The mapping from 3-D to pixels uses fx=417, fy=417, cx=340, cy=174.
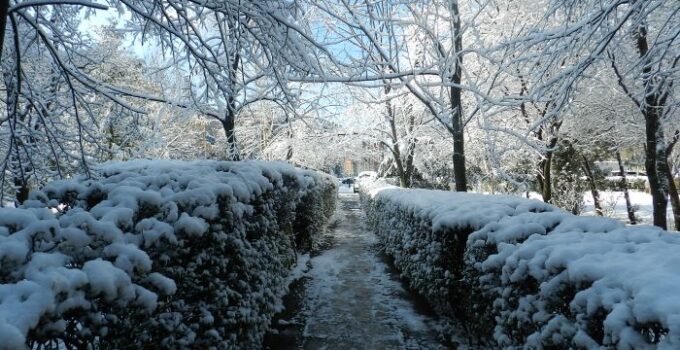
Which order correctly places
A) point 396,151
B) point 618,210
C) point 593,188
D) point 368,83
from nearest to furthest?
point 368,83 → point 396,151 → point 593,188 → point 618,210

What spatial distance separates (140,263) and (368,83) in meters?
6.74

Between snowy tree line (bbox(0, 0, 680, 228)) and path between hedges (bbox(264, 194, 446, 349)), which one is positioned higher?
snowy tree line (bbox(0, 0, 680, 228))

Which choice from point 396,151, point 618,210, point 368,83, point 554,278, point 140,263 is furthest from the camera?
point 618,210

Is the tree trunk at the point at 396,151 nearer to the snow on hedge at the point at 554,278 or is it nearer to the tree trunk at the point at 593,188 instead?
the tree trunk at the point at 593,188

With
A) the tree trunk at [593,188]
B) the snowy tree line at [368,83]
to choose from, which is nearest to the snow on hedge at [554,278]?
the snowy tree line at [368,83]

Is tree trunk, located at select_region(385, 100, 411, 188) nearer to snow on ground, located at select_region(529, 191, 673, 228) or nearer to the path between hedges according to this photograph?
snow on ground, located at select_region(529, 191, 673, 228)

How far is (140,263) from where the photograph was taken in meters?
1.94

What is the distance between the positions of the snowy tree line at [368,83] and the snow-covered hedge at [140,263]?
1165 millimetres

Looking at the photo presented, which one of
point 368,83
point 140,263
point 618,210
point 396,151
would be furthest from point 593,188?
point 140,263

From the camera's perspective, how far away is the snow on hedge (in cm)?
160

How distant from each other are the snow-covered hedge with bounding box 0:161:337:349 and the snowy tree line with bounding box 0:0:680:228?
117 cm

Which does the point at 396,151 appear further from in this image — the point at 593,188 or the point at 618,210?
the point at 618,210

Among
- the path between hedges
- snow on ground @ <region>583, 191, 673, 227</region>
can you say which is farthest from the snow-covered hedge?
snow on ground @ <region>583, 191, 673, 227</region>

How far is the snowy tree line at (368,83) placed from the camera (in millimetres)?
4051
